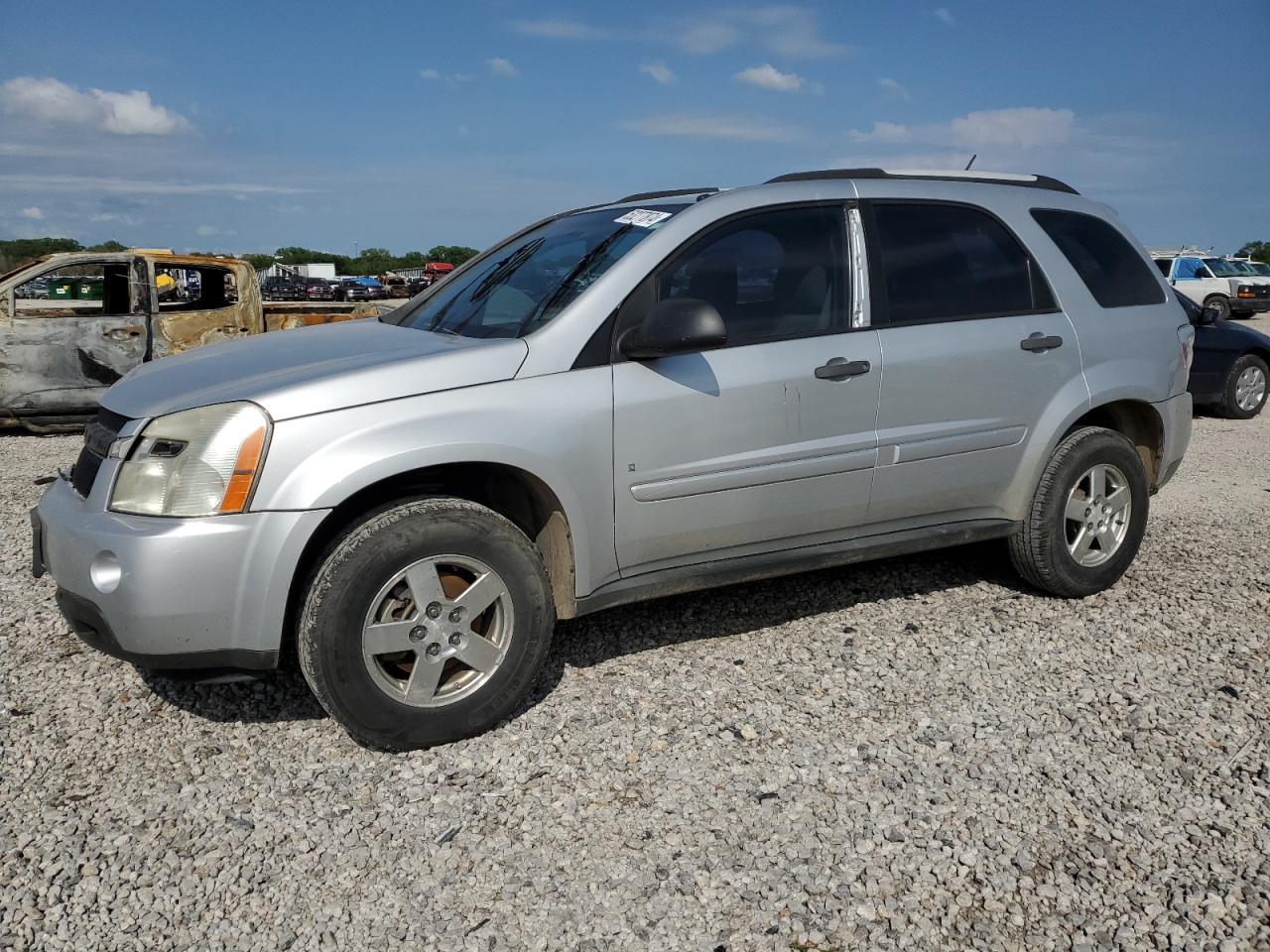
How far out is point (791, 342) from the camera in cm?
389

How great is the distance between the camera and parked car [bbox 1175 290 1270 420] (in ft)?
35.2

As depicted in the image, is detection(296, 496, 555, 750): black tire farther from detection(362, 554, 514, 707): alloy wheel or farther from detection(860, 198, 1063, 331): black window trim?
detection(860, 198, 1063, 331): black window trim

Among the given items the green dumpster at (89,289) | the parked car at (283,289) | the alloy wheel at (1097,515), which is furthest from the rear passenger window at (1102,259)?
the parked car at (283,289)

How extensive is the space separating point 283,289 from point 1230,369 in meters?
37.1

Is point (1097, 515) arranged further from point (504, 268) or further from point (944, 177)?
point (504, 268)

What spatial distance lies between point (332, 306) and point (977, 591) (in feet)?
28.4

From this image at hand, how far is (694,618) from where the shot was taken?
15.1ft

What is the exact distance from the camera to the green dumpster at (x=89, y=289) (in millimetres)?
10352

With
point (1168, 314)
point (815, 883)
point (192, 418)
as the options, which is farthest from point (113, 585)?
point (1168, 314)

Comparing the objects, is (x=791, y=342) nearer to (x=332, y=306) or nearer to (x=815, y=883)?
(x=815, y=883)

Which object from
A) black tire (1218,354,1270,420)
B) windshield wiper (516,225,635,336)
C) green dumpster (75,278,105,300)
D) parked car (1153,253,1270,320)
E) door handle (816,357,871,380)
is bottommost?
black tire (1218,354,1270,420)

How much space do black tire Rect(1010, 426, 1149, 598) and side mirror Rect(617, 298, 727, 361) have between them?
1886 mm

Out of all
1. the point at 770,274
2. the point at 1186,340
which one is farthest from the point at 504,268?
the point at 1186,340

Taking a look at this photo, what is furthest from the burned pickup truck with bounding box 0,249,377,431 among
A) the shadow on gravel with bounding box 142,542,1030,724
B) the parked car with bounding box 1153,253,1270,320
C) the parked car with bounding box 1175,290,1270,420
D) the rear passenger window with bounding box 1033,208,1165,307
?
the parked car with bounding box 1153,253,1270,320
